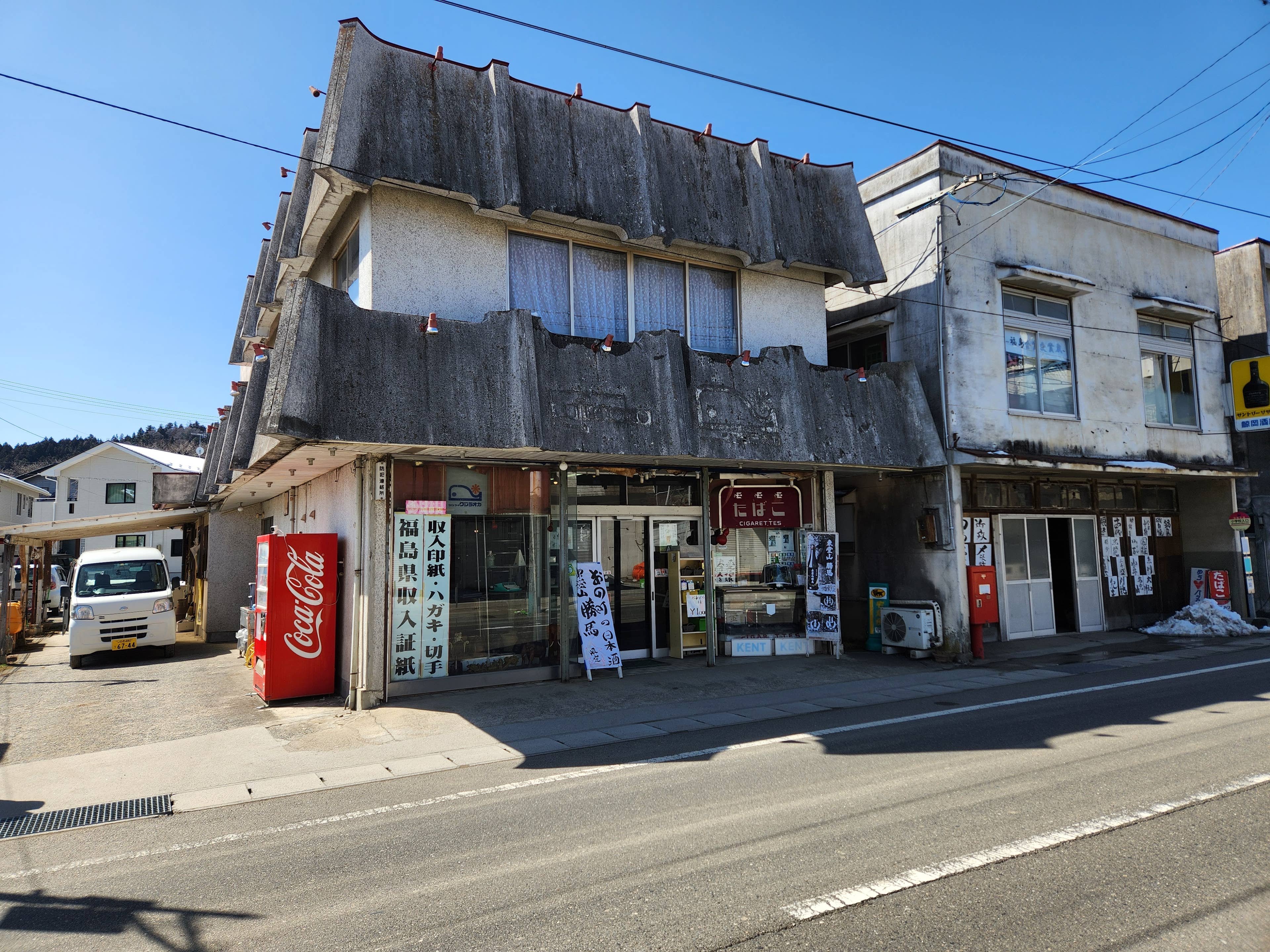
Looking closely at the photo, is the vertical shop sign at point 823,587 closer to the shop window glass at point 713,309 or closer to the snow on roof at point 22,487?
the shop window glass at point 713,309

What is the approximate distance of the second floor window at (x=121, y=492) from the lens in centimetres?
4650

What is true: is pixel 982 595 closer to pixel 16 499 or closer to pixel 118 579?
pixel 118 579

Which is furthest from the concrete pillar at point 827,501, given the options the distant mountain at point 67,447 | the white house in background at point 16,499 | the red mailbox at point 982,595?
the distant mountain at point 67,447

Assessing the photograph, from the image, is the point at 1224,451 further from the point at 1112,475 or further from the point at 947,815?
the point at 947,815

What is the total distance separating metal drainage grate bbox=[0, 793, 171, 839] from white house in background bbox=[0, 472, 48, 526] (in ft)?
122

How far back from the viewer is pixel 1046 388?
51.3ft

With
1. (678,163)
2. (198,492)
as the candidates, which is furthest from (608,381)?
(198,492)

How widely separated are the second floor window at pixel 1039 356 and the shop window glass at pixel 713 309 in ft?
19.1

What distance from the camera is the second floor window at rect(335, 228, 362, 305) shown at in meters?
10.9

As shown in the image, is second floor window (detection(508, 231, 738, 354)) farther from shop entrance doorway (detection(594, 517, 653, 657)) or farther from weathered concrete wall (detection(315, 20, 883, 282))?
shop entrance doorway (detection(594, 517, 653, 657))

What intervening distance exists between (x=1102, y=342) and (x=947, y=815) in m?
14.4

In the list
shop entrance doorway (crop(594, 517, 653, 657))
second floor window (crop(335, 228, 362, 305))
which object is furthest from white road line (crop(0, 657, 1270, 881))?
second floor window (crop(335, 228, 362, 305))

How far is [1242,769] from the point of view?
21.7 feet

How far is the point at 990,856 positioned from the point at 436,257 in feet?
29.9
